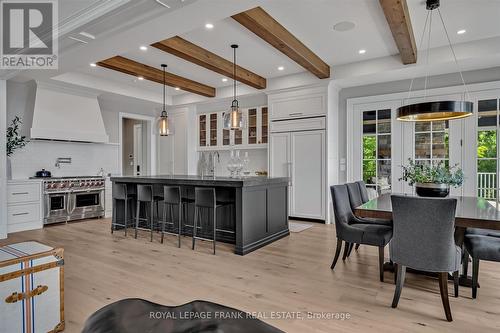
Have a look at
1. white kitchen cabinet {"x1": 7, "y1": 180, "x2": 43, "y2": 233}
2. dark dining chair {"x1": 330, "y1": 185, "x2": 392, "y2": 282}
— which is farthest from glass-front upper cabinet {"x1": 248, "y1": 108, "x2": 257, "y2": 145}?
white kitchen cabinet {"x1": 7, "y1": 180, "x2": 43, "y2": 233}

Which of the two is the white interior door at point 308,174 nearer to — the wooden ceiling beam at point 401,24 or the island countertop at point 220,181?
the island countertop at point 220,181

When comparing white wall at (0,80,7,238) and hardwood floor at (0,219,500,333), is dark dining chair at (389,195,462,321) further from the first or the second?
white wall at (0,80,7,238)

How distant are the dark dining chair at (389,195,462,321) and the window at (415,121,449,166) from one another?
135 inches

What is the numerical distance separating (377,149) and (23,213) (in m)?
6.61

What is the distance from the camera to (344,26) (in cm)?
385

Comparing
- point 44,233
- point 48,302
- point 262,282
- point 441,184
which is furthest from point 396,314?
point 44,233

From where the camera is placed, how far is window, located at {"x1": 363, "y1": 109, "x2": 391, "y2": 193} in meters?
5.58

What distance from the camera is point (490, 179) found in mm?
4762

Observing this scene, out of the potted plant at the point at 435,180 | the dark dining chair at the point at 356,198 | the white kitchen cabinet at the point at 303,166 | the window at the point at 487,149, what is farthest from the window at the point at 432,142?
the potted plant at the point at 435,180

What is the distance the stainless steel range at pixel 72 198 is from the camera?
542 centimetres

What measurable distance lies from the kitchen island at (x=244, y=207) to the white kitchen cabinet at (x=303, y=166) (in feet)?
4.12

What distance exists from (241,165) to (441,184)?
2.64 m

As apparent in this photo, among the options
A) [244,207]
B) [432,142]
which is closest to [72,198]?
[244,207]

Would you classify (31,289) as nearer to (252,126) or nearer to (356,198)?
(356,198)
